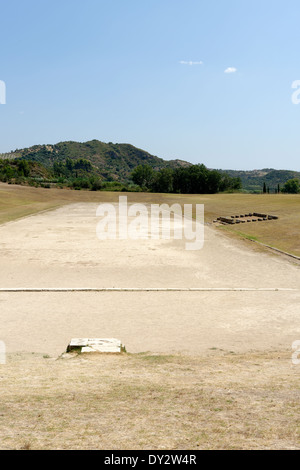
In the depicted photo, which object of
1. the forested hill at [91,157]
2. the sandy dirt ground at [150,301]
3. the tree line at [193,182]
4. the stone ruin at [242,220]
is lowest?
the sandy dirt ground at [150,301]

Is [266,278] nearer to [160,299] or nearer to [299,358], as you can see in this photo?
[160,299]

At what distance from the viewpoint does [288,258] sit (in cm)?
1473

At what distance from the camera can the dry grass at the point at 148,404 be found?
331cm

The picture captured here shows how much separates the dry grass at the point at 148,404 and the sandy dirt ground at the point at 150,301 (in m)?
1.10

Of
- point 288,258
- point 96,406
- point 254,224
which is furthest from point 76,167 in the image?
point 96,406

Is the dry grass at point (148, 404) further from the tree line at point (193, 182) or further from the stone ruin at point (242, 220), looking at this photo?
the tree line at point (193, 182)

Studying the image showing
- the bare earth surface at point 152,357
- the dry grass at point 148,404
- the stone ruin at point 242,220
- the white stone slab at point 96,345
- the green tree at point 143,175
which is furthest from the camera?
the green tree at point 143,175

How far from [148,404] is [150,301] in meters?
5.26

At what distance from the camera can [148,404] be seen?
13.2ft

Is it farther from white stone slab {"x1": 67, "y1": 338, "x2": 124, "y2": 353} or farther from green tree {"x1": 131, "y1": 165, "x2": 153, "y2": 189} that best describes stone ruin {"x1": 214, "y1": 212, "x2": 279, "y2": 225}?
green tree {"x1": 131, "y1": 165, "x2": 153, "y2": 189}

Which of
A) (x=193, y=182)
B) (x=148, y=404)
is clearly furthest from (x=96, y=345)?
(x=193, y=182)

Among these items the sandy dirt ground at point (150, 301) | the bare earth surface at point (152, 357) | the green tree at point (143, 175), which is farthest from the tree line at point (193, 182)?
the bare earth surface at point (152, 357)

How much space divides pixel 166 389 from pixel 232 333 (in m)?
3.15
